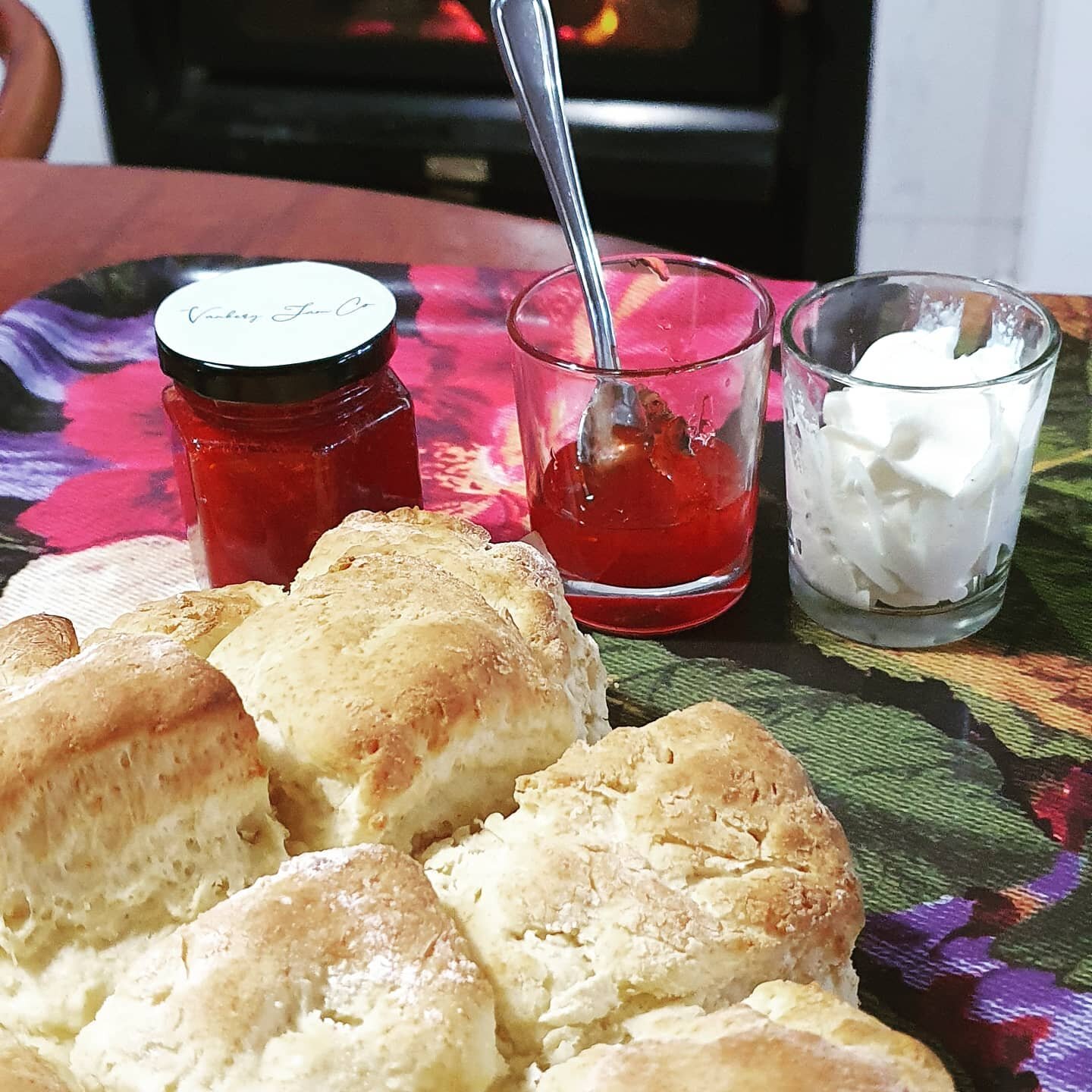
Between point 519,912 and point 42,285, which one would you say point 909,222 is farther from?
point 519,912

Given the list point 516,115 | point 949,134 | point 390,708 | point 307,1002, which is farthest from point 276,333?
point 949,134

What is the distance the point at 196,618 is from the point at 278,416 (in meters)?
0.24

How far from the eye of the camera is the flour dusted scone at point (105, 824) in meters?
0.46

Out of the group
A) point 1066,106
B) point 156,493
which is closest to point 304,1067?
point 156,493

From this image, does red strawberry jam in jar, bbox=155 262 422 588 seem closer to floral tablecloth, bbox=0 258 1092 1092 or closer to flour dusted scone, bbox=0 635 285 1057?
floral tablecloth, bbox=0 258 1092 1092

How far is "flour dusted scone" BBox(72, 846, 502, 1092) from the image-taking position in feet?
1.38

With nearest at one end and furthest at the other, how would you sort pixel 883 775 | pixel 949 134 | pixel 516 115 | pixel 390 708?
pixel 390 708, pixel 883 775, pixel 949 134, pixel 516 115

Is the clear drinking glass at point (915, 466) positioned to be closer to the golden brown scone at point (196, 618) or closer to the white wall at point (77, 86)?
the golden brown scone at point (196, 618)

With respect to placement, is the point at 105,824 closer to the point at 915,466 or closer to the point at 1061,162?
the point at 915,466

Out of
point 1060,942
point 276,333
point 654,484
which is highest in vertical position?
point 276,333

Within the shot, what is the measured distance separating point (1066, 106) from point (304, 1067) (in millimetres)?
1915

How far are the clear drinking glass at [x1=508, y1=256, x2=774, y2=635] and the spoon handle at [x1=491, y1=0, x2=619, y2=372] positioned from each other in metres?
0.05

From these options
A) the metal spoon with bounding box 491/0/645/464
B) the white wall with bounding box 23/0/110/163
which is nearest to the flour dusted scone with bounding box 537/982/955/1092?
the metal spoon with bounding box 491/0/645/464

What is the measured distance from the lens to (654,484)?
867 millimetres
